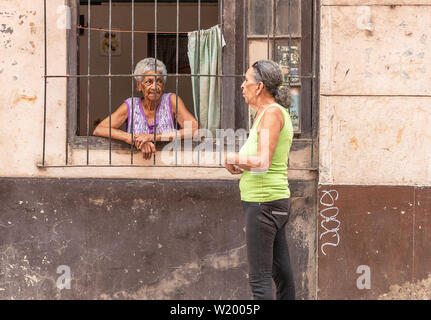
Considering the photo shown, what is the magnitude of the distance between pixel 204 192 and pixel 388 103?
156 cm

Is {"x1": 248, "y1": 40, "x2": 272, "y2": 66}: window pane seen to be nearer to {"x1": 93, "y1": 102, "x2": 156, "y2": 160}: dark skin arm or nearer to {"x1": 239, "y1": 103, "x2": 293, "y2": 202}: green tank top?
{"x1": 93, "y1": 102, "x2": 156, "y2": 160}: dark skin arm

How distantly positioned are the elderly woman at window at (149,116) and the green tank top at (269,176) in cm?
151

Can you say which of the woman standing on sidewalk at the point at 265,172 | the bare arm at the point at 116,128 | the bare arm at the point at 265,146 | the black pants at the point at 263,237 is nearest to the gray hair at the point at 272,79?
the woman standing on sidewalk at the point at 265,172

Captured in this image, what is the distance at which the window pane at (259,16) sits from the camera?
5.25 m

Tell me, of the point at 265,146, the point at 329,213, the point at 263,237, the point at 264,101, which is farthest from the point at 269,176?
the point at 329,213

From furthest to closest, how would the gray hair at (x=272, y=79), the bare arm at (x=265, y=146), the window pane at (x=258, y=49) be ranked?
the window pane at (x=258, y=49) → the gray hair at (x=272, y=79) → the bare arm at (x=265, y=146)

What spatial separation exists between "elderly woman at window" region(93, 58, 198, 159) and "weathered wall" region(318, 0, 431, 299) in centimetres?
113

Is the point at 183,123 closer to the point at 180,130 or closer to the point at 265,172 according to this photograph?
the point at 180,130

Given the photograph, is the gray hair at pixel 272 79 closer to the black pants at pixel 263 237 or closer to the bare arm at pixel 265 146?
the bare arm at pixel 265 146

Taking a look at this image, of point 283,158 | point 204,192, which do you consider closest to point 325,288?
point 204,192

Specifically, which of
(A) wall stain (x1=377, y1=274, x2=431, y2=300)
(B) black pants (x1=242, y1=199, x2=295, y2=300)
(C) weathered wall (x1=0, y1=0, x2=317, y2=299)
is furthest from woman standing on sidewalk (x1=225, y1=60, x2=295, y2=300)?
(A) wall stain (x1=377, y1=274, x2=431, y2=300)

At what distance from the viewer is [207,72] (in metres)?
5.37

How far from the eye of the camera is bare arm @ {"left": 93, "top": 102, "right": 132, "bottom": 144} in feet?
17.2

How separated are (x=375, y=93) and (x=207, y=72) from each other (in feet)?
4.33
